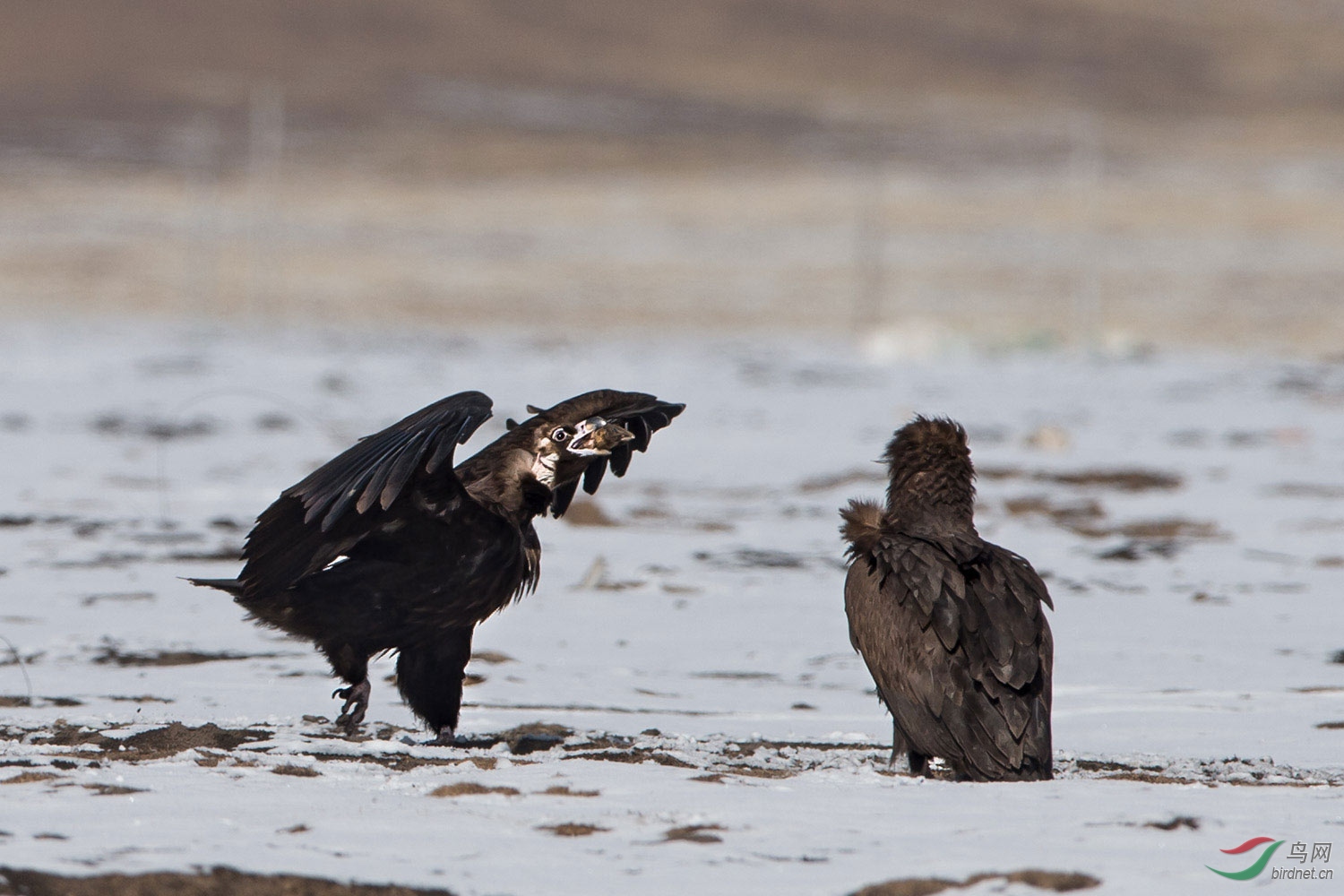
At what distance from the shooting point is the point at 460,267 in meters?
54.8

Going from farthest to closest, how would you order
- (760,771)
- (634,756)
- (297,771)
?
(634,756)
(760,771)
(297,771)

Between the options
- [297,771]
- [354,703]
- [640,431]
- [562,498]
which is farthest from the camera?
[640,431]

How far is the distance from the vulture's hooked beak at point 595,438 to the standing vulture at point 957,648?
3.22 ft

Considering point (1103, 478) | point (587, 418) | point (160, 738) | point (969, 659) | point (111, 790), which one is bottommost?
point (111, 790)

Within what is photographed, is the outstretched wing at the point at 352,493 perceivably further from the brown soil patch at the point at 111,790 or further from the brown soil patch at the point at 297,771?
the brown soil patch at the point at 111,790

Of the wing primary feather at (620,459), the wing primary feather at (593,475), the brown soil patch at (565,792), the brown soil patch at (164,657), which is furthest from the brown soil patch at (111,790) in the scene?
the brown soil patch at (164,657)

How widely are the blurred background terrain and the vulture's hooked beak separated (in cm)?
2355

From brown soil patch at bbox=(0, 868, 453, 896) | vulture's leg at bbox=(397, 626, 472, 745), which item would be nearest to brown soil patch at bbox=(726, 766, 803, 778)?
vulture's leg at bbox=(397, 626, 472, 745)

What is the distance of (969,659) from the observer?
5.14m

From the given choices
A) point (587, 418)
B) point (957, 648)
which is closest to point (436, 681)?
point (587, 418)

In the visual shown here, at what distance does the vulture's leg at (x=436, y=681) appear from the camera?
236 inches

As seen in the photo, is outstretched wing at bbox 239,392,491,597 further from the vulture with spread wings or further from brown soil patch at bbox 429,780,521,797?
brown soil patch at bbox 429,780,521,797

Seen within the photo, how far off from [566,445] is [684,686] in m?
1.57
